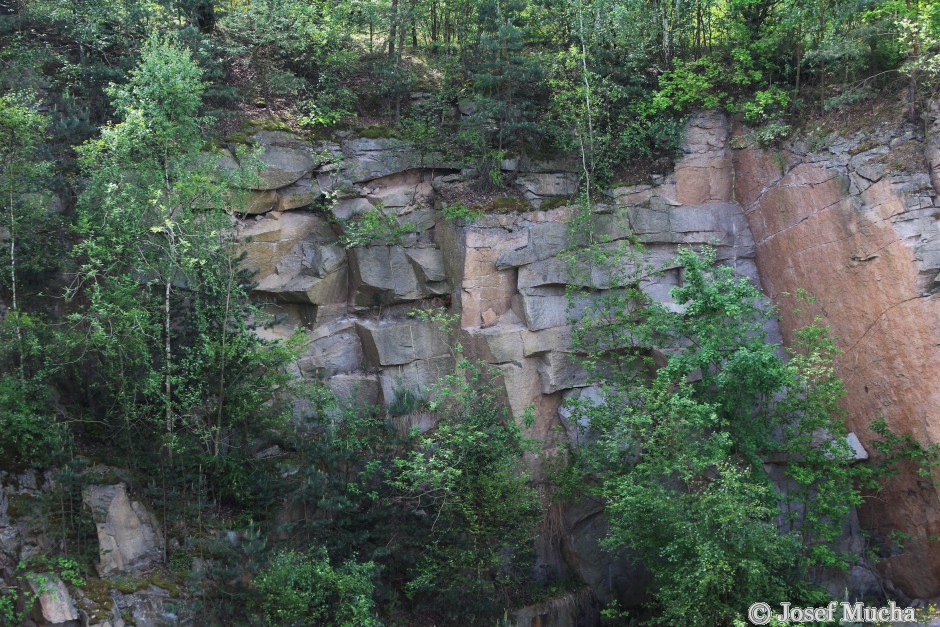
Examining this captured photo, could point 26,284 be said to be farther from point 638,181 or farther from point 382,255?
point 638,181

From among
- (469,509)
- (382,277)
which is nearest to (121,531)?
(469,509)

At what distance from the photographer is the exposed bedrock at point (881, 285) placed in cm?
1299

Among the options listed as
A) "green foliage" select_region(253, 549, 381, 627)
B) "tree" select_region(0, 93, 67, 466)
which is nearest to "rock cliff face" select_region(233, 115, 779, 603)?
"tree" select_region(0, 93, 67, 466)

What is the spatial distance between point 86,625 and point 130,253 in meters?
5.70

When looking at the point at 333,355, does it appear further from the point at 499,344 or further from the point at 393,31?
the point at 393,31

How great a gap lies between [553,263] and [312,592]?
785cm

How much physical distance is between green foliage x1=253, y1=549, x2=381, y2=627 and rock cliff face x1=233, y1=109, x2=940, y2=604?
11.7 ft

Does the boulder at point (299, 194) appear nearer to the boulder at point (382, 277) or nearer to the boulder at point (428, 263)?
the boulder at point (382, 277)

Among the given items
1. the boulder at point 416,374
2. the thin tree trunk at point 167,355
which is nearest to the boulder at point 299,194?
the thin tree trunk at point 167,355

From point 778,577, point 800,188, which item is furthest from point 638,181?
point 778,577

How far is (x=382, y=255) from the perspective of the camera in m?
15.7

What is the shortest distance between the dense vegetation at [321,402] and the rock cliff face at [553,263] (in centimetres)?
76

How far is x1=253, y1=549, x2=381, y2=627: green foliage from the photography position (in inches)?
421

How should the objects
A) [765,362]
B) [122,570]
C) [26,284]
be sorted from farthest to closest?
[26,284]
[765,362]
[122,570]
